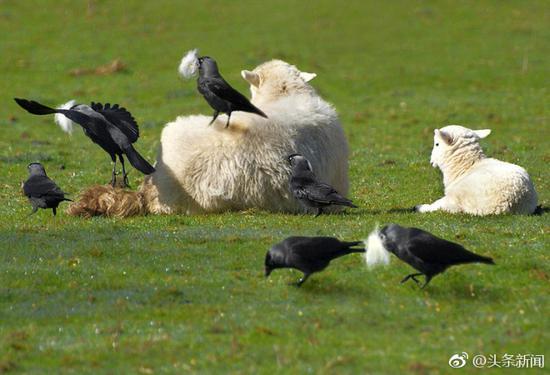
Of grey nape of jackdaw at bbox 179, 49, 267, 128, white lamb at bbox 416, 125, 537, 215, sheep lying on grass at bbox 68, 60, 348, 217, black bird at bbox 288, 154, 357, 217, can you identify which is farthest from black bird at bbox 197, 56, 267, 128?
white lamb at bbox 416, 125, 537, 215

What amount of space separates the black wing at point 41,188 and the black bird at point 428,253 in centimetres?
621

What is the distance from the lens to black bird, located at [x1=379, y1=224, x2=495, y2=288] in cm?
1028

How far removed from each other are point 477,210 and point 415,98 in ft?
58.7

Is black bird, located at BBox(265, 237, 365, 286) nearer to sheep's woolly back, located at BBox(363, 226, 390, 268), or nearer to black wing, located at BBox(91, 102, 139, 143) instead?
sheep's woolly back, located at BBox(363, 226, 390, 268)

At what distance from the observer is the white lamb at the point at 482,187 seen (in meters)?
14.8

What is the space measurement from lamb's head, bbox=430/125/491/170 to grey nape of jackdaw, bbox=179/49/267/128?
3.70m

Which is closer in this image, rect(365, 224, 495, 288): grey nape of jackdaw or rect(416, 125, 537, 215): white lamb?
rect(365, 224, 495, 288): grey nape of jackdaw

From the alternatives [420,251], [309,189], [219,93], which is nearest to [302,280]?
[420,251]

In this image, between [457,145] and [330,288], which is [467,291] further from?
[457,145]

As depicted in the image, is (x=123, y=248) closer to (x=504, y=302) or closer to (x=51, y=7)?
(x=504, y=302)

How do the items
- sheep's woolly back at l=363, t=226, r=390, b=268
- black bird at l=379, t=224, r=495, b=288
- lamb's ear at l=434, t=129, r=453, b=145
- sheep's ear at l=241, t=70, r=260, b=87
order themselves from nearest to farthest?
black bird at l=379, t=224, r=495, b=288
sheep's woolly back at l=363, t=226, r=390, b=268
lamb's ear at l=434, t=129, r=453, b=145
sheep's ear at l=241, t=70, r=260, b=87

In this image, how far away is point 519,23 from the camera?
147 ft

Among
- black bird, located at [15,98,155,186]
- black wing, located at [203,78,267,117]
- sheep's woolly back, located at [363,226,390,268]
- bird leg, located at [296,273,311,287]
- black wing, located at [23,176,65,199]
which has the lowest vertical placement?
bird leg, located at [296,273,311,287]

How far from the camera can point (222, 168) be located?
49.0 feet
